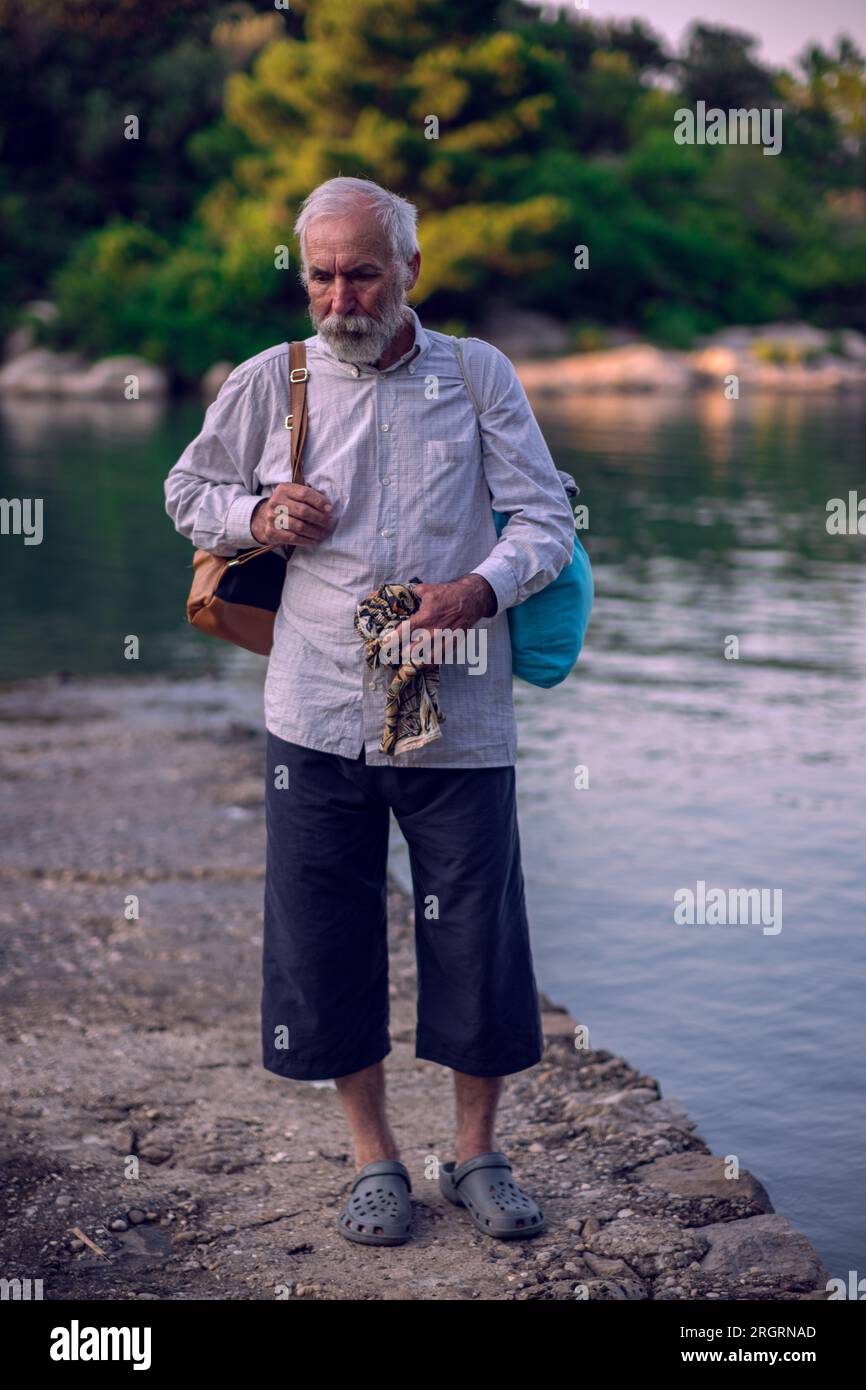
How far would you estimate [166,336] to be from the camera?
3575cm

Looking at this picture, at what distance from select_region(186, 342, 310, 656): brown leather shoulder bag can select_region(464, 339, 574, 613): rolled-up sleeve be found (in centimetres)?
32

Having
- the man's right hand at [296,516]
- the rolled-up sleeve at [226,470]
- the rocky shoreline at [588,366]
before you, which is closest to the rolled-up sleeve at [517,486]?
the man's right hand at [296,516]

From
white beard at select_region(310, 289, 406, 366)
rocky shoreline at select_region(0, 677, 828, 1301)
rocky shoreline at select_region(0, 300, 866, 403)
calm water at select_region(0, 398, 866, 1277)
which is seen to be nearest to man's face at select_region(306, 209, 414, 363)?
white beard at select_region(310, 289, 406, 366)

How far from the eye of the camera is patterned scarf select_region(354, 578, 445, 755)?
2721 millimetres

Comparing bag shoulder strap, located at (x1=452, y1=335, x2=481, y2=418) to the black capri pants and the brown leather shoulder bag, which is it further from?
the black capri pants

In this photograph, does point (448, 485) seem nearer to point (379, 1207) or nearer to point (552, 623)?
point (552, 623)

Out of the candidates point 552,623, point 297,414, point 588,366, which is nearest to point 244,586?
point 297,414

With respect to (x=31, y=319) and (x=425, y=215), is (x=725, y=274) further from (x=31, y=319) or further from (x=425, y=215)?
(x=31, y=319)

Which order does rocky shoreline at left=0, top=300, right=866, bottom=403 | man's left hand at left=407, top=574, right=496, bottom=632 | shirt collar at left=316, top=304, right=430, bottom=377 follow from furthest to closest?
rocky shoreline at left=0, top=300, right=866, bottom=403 < shirt collar at left=316, top=304, right=430, bottom=377 < man's left hand at left=407, top=574, right=496, bottom=632

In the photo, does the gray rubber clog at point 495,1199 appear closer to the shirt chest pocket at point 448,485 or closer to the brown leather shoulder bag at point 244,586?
the brown leather shoulder bag at point 244,586

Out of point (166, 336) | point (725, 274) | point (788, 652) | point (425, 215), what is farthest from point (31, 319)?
point (788, 652)

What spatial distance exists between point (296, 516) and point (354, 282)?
1.32 feet

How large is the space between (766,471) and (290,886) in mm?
15336

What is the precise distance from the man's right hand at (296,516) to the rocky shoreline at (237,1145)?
125 centimetres
